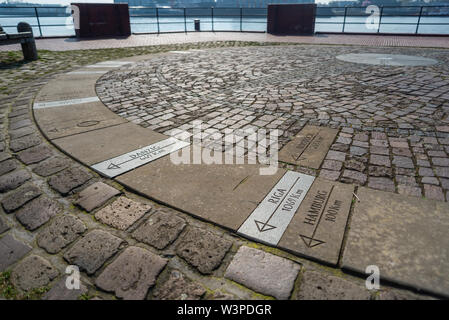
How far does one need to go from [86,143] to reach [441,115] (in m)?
5.24

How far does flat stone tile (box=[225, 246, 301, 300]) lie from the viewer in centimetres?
172

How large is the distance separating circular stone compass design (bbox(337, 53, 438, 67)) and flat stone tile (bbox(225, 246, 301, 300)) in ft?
28.2

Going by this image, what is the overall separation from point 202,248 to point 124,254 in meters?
0.55

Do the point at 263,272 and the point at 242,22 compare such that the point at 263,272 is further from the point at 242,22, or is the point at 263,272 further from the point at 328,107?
the point at 242,22

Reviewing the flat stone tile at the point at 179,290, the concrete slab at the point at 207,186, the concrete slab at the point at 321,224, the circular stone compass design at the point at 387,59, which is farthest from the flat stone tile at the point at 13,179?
the circular stone compass design at the point at 387,59

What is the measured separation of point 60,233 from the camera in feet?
7.13

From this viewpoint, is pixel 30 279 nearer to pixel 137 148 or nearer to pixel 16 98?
pixel 137 148

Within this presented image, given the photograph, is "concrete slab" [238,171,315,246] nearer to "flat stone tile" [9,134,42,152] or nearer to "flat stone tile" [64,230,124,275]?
"flat stone tile" [64,230,124,275]

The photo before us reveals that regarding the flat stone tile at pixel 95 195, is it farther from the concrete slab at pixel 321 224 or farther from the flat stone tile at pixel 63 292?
the concrete slab at pixel 321 224

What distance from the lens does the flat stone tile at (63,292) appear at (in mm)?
1672

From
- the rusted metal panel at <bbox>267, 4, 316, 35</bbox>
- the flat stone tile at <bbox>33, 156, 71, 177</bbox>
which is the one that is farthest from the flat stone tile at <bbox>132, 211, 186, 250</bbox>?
the rusted metal panel at <bbox>267, 4, 316, 35</bbox>

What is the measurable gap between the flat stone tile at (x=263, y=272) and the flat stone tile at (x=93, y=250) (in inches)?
33.7
